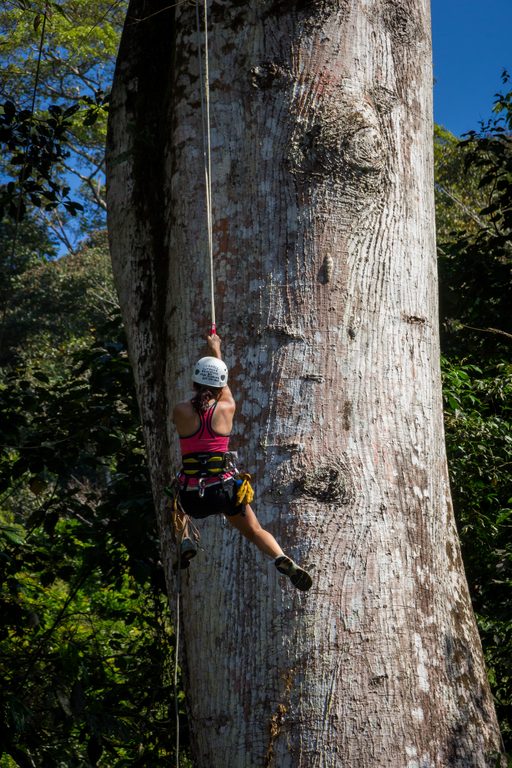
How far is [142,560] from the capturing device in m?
4.62

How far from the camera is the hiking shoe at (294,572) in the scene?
244cm

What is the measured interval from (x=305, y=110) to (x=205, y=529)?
1.50m

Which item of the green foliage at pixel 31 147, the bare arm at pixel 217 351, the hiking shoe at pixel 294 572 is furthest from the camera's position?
the green foliage at pixel 31 147

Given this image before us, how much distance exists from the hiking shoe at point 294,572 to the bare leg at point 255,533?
4 centimetres

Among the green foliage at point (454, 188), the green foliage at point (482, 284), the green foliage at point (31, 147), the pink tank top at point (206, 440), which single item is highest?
the green foliage at point (454, 188)

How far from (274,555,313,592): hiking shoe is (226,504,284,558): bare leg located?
1.4 inches

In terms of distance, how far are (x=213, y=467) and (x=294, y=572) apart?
0.38m

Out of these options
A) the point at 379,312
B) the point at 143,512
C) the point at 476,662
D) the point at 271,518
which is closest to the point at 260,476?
the point at 271,518

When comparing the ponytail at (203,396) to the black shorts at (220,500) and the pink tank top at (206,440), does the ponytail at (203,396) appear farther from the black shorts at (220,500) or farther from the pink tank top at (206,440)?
the black shorts at (220,500)

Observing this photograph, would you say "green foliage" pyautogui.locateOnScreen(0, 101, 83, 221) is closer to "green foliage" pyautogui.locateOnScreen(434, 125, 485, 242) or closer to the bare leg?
the bare leg

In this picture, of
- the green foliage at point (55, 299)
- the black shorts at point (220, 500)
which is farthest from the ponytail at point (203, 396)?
the green foliage at point (55, 299)

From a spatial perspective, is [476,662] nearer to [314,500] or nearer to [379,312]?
[314,500]

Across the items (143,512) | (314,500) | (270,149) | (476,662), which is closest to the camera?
(314,500)

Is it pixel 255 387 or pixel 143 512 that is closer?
pixel 255 387
